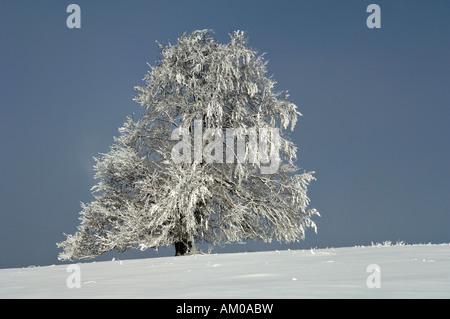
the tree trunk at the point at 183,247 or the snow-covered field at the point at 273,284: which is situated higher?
the snow-covered field at the point at 273,284

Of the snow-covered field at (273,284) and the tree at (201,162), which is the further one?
the tree at (201,162)

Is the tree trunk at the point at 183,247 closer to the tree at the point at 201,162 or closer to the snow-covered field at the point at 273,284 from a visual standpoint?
the tree at the point at 201,162

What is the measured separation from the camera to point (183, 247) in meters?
16.6

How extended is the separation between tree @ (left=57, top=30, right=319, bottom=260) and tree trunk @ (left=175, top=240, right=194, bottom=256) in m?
0.03

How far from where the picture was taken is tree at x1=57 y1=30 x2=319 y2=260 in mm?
16031

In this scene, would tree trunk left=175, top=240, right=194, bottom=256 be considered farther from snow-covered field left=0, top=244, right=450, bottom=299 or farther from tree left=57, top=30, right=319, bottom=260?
snow-covered field left=0, top=244, right=450, bottom=299

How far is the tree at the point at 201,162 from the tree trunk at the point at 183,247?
0.03 metres

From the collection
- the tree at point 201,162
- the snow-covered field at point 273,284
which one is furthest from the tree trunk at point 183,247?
the snow-covered field at point 273,284

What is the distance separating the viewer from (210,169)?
54.1 ft

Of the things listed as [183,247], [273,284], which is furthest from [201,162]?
[273,284]

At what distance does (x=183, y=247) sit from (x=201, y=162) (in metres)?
2.96

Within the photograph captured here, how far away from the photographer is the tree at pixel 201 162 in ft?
52.6

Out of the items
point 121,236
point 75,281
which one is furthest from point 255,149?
point 75,281
